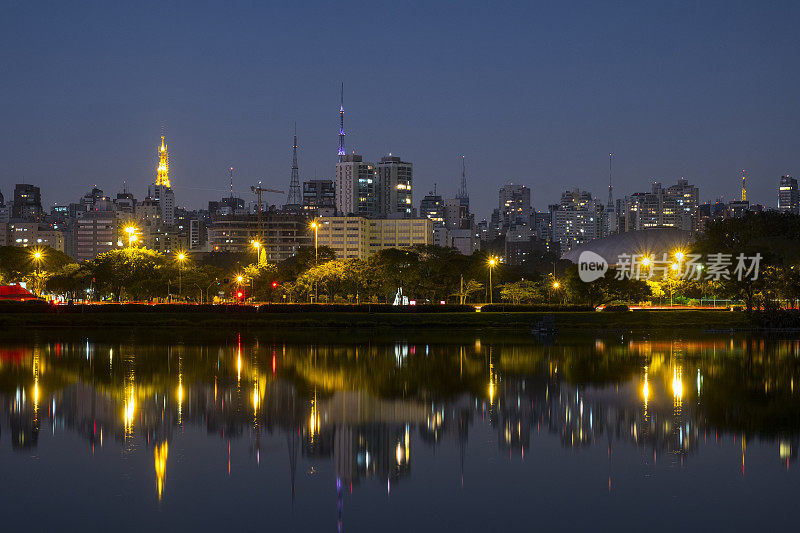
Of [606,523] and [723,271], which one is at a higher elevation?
[723,271]

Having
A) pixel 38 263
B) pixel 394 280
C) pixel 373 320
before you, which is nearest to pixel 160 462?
pixel 373 320

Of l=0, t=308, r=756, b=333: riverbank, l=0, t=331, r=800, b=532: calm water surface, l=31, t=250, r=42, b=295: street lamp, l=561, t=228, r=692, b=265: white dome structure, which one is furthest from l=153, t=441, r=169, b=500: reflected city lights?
l=561, t=228, r=692, b=265: white dome structure

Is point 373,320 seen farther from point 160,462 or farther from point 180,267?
point 160,462

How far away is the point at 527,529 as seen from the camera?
13.8m

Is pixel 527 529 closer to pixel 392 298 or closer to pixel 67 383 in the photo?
pixel 67 383

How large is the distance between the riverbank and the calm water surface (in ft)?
82.5

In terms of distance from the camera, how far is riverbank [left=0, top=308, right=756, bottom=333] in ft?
201

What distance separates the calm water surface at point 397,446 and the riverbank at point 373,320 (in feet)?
82.5

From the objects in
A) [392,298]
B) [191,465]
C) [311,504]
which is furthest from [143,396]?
[392,298]

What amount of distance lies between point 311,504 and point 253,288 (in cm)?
8127

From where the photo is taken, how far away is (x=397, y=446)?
19484mm

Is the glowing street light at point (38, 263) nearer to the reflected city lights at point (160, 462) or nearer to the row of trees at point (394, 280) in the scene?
the row of trees at point (394, 280)

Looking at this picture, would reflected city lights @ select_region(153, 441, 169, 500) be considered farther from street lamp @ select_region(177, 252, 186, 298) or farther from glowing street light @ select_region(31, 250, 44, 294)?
glowing street light @ select_region(31, 250, 44, 294)

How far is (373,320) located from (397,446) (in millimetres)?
42618
